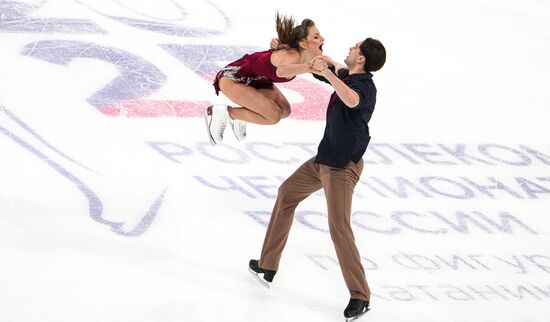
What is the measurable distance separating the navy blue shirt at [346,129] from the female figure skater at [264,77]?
342 mm

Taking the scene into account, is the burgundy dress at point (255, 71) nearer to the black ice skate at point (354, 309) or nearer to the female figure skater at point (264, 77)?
the female figure skater at point (264, 77)

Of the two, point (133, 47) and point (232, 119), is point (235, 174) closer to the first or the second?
point (232, 119)

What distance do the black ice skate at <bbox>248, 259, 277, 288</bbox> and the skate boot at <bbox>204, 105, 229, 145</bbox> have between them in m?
0.94

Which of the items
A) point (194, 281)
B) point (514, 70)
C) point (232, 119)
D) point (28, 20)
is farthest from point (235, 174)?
point (514, 70)

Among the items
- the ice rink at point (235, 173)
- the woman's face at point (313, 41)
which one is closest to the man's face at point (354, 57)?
the woman's face at point (313, 41)

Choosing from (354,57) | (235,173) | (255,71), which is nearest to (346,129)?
(354,57)

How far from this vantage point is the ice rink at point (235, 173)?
640 centimetres

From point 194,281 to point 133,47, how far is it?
373 centimetres

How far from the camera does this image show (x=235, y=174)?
7.82 meters

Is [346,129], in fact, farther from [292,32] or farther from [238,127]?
[238,127]

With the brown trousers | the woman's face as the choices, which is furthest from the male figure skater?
the woman's face

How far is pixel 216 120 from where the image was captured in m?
6.89

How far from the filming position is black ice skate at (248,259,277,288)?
6.50 metres

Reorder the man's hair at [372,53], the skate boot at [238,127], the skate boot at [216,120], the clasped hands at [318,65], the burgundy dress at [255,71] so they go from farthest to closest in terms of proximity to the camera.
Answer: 1. the skate boot at [238,127]
2. the skate boot at [216,120]
3. the burgundy dress at [255,71]
4. the man's hair at [372,53]
5. the clasped hands at [318,65]
